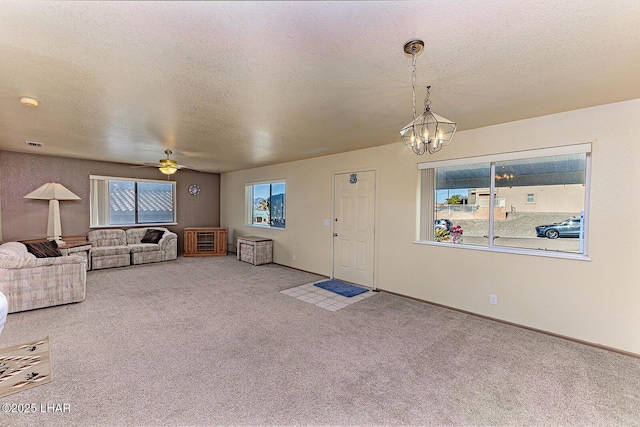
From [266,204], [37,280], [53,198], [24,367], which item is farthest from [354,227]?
[53,198]

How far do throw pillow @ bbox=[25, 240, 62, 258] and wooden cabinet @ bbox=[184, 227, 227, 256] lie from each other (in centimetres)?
303

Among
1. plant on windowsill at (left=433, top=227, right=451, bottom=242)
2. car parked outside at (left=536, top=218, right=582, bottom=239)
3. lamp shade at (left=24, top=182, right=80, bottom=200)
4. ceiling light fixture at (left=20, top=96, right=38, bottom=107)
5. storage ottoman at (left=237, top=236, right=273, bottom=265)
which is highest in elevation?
ceiling light fixture at (left=20, top=96, right=38, bottom=107)

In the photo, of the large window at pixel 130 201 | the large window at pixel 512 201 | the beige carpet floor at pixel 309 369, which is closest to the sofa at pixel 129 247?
the large window at pixel 130 201

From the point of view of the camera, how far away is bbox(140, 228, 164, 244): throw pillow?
7.06m

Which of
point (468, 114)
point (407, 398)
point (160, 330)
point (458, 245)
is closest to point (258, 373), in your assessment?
point (407, 398)

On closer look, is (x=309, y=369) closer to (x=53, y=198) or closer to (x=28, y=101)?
(x=28, y=101)

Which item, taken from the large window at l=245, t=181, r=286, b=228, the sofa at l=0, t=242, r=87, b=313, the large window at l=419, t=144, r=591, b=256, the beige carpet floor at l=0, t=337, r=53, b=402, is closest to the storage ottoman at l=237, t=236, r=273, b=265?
the large window at l=245, t=181, r=286, b=228

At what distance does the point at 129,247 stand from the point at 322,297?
4.95m

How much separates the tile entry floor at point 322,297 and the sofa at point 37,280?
302 cm

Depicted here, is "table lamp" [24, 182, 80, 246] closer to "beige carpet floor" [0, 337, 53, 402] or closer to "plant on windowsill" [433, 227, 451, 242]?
"beige carpet floor" [0, 337, 53, 402]

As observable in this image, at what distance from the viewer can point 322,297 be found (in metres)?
4.44

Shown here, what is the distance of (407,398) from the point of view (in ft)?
6.93

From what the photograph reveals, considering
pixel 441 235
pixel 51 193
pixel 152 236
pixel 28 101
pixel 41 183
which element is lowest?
pixel 152 236

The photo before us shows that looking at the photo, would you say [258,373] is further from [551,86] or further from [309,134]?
[551,86]
